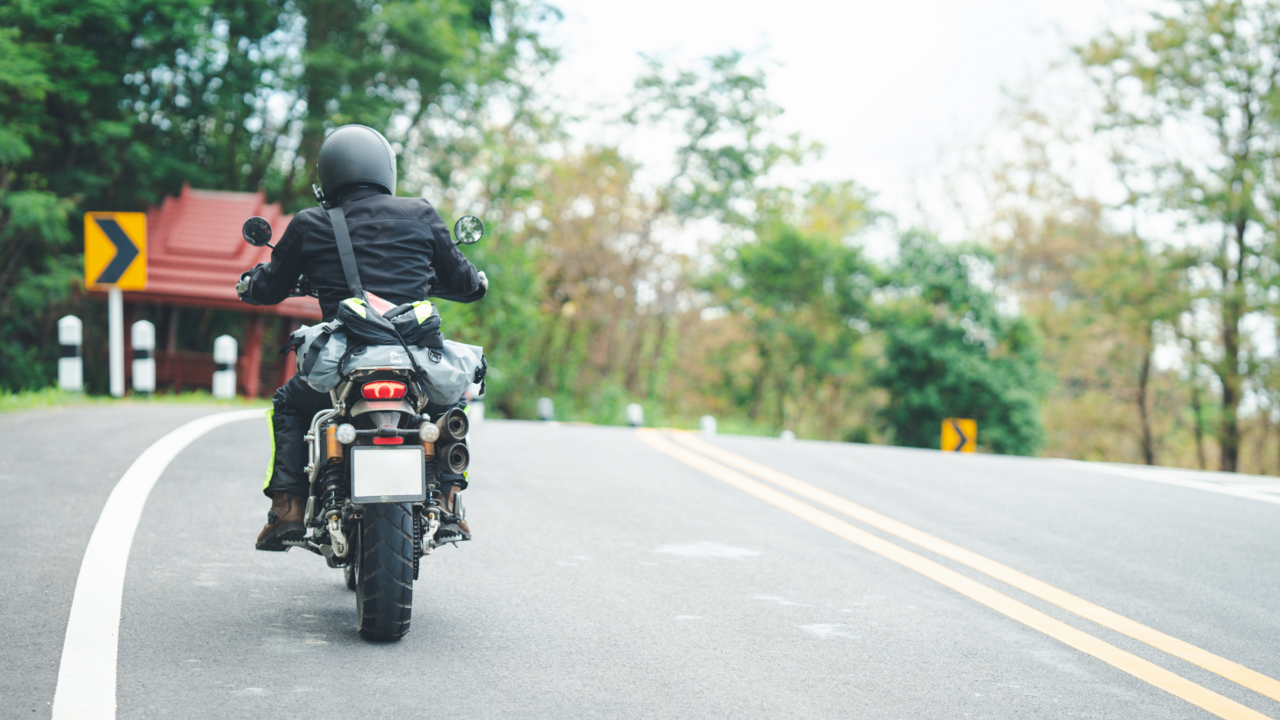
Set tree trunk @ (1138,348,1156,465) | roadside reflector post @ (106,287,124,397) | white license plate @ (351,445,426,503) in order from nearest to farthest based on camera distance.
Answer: white license plate @ (351,445,426,503) → roadside reflector post @ (106,287,124,397) → tree trunk @ (1138,348,1156,465)

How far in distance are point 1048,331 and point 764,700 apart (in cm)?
3438

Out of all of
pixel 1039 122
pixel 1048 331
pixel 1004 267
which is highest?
pixel 1039 122

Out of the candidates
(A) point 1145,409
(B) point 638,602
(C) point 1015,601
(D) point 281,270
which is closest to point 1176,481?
(C) point 1015,601

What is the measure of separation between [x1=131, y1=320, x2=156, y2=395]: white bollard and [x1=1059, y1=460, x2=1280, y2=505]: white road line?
10.8 meters

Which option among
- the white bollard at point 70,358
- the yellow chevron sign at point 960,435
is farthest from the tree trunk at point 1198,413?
the white bollard at point 70,358

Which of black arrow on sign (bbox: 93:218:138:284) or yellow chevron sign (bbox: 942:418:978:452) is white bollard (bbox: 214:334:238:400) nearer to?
black arrow on sign (bbox: 93:218:138:284)

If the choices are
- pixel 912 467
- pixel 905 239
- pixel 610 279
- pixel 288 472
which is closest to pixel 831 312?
pixel 905 239

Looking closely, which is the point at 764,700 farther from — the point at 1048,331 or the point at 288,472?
the point at 1048,331

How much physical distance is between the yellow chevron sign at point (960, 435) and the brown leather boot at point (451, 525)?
12.4m

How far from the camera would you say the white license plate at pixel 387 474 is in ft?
12.6

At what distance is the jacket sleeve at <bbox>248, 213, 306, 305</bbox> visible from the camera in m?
4.30

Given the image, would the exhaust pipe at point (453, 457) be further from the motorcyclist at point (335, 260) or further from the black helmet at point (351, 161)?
the black helmet at point (351, 161)

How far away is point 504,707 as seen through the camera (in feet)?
11.2

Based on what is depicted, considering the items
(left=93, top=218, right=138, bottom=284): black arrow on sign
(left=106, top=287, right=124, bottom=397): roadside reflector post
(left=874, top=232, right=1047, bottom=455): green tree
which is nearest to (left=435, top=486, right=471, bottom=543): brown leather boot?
(left=93, top=218, right=138, bottom=284): black arrow on sign
